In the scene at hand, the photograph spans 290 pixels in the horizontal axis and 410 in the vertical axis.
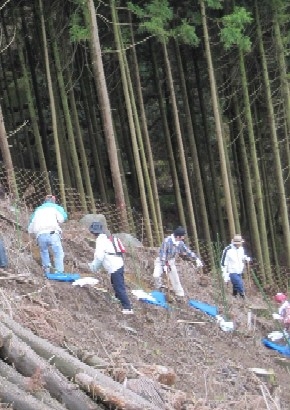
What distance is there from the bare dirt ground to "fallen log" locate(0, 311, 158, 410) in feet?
1.23

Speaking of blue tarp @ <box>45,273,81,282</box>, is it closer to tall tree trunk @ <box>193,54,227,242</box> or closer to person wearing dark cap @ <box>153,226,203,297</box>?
person wearing dark cap @ <box>153,226,203,297</box>

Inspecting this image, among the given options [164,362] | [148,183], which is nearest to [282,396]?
[164,362]

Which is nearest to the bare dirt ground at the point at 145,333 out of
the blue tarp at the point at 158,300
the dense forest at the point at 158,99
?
the blue tarp at the point at 158,300

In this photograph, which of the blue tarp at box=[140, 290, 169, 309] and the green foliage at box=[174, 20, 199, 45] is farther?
the green foliage at box=[174, 20, 199, 45]

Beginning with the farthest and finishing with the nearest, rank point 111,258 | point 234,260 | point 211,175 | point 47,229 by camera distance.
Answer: point 211,175, point 234,260, point 47,229, point 111,258

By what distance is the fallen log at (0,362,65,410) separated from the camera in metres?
5.32

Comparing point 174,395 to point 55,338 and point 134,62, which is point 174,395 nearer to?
point 55,338

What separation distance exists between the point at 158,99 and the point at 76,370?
15.0 m

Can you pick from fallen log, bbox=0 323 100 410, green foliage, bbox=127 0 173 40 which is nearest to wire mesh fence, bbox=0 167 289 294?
green foliage, bbox=127 0 173 40

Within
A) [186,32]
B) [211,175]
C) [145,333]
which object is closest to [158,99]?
[211,175]

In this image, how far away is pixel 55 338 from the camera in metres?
6.77

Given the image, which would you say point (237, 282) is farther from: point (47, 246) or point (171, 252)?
point (47, 246)

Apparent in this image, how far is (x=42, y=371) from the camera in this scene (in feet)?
18.3

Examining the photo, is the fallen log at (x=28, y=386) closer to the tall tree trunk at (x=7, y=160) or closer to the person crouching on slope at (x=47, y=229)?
the person crouching on slope at (x=47, y=229)
